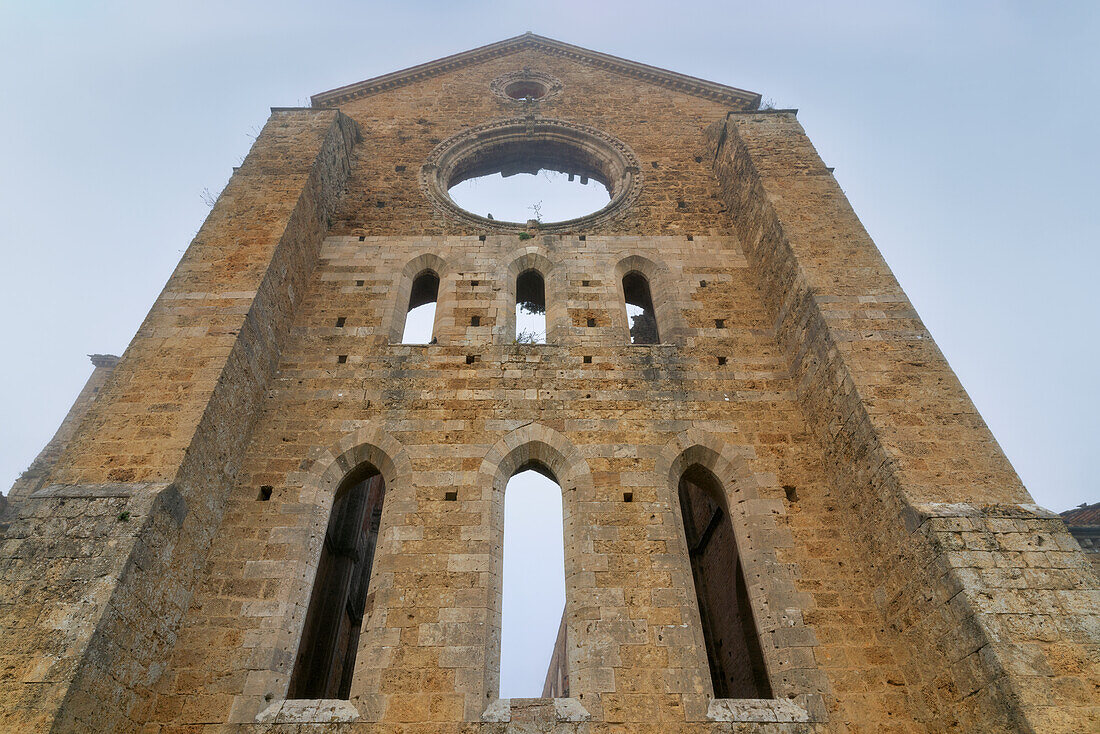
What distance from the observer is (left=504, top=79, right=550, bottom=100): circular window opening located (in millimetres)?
12578

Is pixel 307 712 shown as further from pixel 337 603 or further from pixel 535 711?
pixel 337 603

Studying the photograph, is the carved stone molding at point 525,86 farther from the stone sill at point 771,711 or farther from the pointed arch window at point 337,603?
the stone sill at point 771,711

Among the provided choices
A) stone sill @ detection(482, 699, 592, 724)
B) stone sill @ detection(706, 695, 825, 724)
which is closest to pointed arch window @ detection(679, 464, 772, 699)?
stone sill @ detection(706, 695, 825, 724)

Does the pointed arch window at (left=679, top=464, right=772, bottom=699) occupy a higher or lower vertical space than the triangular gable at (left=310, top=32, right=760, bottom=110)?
lower

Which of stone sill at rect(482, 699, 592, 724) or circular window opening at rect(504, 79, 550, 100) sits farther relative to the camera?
circular window opening at rect(504, 79, 550, 100)

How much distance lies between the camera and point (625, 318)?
8102 millimetres

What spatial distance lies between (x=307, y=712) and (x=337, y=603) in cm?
552

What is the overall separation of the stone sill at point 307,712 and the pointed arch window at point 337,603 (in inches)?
148

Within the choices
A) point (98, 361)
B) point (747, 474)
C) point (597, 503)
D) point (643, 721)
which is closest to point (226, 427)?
point (597, 503)

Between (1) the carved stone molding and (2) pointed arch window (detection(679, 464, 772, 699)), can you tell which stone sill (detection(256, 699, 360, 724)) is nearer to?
(2) pointed arch window (detection(679, 464, 772, 699))

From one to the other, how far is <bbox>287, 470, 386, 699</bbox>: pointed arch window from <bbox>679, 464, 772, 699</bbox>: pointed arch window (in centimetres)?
529

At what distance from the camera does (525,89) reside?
12.8m

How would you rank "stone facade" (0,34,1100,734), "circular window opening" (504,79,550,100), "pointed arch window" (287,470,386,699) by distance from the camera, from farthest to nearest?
1. "circular window opening" (504,79,550,100)
2. "pointed arch window" (287,470,386,699)
3. "stone facade" (0,34,1100,734)

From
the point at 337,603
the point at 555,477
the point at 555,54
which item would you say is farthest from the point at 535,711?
the point at 555,54
